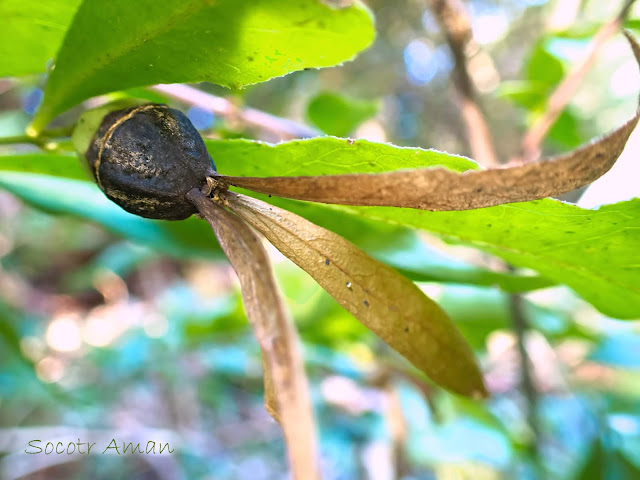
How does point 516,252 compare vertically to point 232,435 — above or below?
below

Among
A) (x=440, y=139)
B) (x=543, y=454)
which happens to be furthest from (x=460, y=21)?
(x=440, y=139)

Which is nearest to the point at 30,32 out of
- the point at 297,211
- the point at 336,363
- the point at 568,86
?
the point at 297,211

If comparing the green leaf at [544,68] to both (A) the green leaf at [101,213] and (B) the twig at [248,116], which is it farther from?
(A) the green leaf at [101,213]

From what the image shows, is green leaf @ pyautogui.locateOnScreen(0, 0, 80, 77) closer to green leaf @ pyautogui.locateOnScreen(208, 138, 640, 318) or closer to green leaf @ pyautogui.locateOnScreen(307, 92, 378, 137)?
green leaf @ pyautogui.locateOnScreen(208, 138, 640, 318)

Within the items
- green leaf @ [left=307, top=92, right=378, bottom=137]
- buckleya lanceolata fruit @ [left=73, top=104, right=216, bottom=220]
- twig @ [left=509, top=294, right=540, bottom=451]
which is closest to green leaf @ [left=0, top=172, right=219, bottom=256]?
buckleya lanceolata fruit @ [left=73, top=104, right=216, bottom=220]

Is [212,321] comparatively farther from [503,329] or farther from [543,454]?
[543,454]

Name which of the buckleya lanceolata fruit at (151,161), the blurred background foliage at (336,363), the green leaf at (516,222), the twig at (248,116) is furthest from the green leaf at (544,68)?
the buckleya lanceolata fruit at (151,161)
